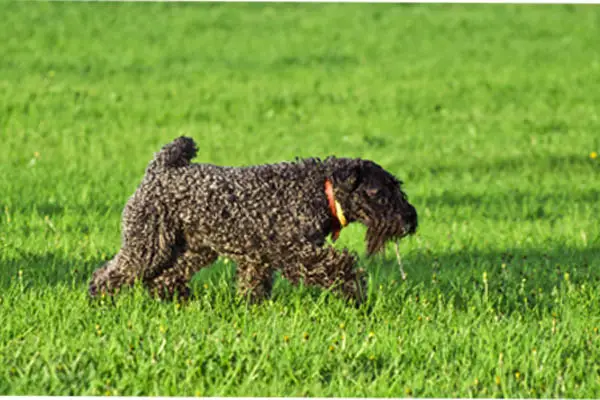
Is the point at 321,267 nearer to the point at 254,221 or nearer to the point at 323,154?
the point at 254,221

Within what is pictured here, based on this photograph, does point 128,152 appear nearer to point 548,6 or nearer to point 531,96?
point 531,96

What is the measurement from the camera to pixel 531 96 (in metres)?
16.7

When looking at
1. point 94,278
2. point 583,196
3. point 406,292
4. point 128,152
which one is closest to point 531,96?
point 583,196

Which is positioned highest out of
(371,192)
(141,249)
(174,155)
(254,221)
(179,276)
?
(174,155)

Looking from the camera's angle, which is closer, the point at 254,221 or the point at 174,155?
the point at 254,221

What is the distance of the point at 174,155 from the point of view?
6.75 m

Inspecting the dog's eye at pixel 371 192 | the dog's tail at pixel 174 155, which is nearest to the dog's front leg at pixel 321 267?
the dog's eye at pixel 371 192

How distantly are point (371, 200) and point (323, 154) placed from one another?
6186 mm

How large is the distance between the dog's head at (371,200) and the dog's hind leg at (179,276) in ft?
3.05

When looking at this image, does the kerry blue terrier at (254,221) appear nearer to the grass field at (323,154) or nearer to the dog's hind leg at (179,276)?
the dog's hind leg at (179,276)

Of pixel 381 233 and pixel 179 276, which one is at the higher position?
pixel 381 233

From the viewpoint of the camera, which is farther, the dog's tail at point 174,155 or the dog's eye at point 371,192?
the dog's tail at point 174,155

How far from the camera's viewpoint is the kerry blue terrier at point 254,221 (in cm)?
655

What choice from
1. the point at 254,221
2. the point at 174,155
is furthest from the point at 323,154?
the point at 254,221
